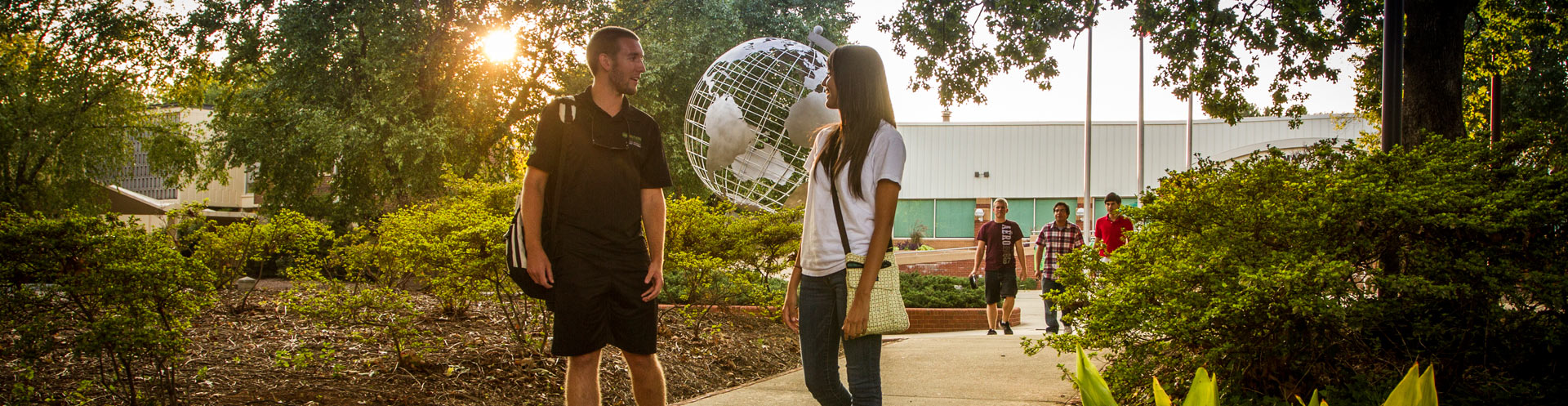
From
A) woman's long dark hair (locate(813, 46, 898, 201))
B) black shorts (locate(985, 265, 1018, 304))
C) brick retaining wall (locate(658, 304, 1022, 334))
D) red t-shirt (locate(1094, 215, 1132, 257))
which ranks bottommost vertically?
brick retaining wall (locate(658, 304, 1022, 334))

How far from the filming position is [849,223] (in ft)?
9.63

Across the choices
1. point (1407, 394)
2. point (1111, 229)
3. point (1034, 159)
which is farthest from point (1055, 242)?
point (1034, 159)

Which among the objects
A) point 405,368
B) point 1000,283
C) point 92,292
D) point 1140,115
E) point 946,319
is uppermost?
point 1140,115

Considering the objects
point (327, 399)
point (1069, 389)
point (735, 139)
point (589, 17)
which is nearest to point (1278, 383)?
point (1069, 389)

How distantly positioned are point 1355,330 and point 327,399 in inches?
176

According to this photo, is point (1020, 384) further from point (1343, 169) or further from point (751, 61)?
point (751, 61)

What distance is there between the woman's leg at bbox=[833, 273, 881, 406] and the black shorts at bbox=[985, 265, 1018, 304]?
7.39 m

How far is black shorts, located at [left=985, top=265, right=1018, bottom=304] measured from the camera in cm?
1013

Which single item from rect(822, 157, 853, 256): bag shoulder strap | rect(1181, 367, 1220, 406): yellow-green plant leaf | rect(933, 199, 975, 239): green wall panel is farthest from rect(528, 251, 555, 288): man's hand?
rect(933, 199, 975, 239): green wall panel

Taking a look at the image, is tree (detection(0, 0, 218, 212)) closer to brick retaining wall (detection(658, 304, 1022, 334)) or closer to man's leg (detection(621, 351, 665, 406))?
brick retaining wall (detection(658, 304, 1022, 334))

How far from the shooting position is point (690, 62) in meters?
21.8

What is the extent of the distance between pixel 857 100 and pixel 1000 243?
735 centimetres

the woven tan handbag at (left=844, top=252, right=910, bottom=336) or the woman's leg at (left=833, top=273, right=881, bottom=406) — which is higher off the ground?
the woven tan handbag at (left=844, top=252, right=910, bottom=336)

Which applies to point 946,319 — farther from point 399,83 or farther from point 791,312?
point 399,83
